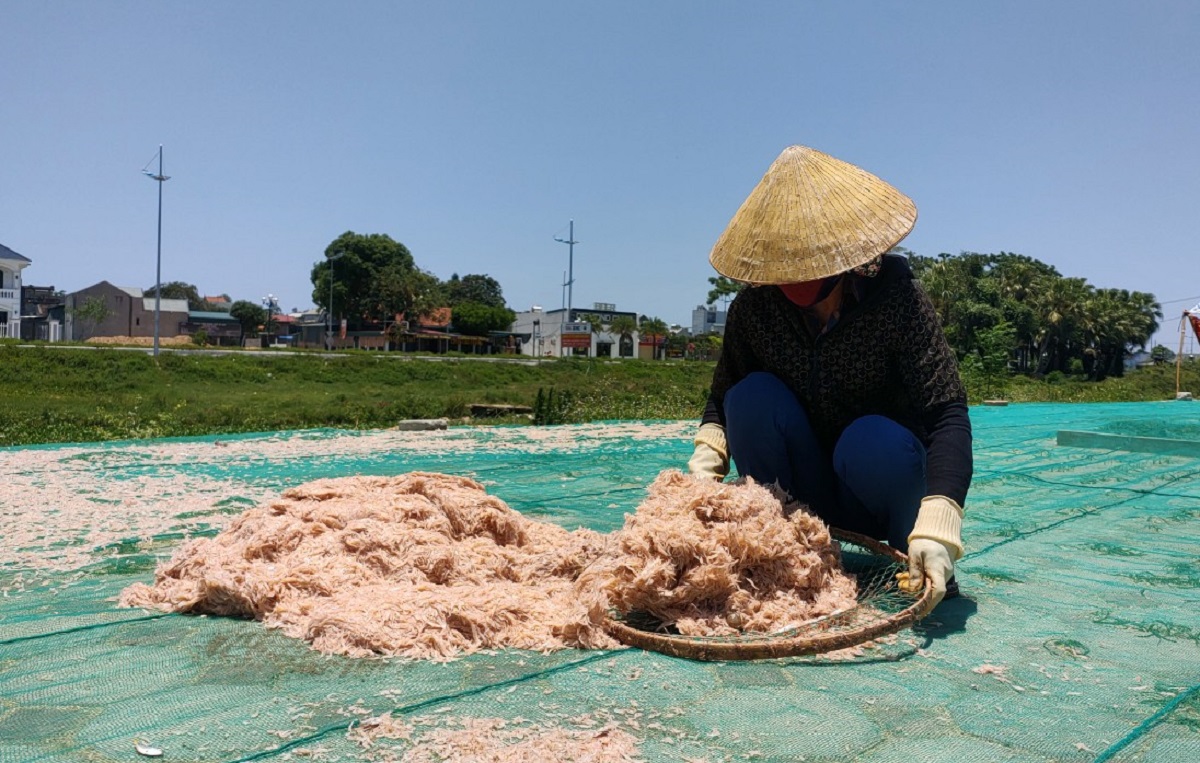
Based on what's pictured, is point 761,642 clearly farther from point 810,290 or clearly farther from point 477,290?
point 477,290

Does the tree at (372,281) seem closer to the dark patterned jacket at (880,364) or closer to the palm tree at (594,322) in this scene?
the palm tree at (594,322)

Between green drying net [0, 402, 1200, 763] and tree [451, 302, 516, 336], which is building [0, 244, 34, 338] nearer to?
tree [451, 302, 516, 336]

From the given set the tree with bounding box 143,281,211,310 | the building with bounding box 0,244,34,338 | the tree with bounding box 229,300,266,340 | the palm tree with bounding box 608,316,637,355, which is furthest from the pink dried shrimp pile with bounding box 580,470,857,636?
the tree with bounding box 143,281,211,310

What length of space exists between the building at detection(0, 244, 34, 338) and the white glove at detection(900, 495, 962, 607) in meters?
45.9

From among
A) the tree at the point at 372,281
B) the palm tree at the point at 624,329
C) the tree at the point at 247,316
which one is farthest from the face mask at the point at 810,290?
the tree at the point at 247,316

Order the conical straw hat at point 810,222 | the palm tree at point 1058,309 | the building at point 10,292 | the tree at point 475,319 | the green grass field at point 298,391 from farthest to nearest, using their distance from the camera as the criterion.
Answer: the tree at point 475,319, the palm tree at point 1058,309, the building at point 10,292, the green grass field at point 298,391, the conical straw hat at point 810,222

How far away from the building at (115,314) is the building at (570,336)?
69.5 ft

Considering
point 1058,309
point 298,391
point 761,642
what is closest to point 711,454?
point 761,642

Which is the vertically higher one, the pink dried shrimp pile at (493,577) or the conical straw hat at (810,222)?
the conical straw hat at (810,222)

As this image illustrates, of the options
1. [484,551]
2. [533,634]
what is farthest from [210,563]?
[533,634]

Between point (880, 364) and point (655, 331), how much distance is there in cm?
5806

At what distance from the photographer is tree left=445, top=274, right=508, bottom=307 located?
2753 inches

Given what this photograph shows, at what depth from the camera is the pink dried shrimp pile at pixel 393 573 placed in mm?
1957

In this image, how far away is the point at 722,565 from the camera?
2.04 metres
